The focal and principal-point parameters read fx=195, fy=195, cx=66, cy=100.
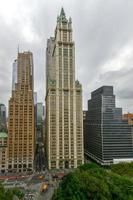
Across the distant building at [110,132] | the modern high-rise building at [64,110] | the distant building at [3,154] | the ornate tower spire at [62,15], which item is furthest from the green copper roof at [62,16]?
the distant building at [3,154]

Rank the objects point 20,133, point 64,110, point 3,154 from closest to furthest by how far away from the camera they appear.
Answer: point 3,154
point 20,133
point 64,110

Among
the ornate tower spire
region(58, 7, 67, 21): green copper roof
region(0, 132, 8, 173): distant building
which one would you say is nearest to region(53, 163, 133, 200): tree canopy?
region(0, 132, 8, 173): distant building

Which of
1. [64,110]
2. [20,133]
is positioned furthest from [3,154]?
[64,110]

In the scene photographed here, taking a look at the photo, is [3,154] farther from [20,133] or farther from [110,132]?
[110,132]

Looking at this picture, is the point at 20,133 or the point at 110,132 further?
the point at 20,133

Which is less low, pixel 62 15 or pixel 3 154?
pixel 62 15

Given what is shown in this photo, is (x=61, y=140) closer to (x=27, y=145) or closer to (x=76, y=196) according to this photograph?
(x=27, y=145)

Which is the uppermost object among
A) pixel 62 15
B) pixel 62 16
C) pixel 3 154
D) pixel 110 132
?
pixel 62 15

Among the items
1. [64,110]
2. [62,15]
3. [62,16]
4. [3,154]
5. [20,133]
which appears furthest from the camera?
[62,15]
